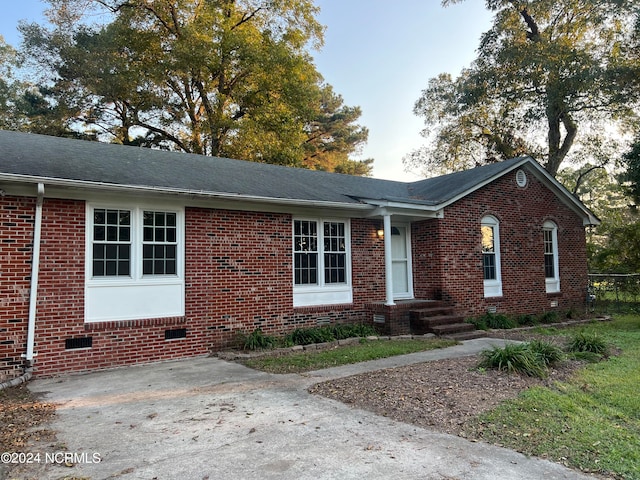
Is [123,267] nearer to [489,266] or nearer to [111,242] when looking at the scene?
[111,242]

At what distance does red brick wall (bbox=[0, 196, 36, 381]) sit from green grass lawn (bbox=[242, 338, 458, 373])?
3.52 meters

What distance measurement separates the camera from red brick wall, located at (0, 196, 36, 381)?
6.70m

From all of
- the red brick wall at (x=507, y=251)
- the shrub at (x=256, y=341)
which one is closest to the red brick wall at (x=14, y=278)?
the shrub at (x=256, y=341)

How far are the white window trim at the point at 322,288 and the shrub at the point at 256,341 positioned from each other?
A: 3.73 ft

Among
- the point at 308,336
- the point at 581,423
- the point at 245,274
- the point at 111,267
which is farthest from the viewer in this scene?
the point at 308,336

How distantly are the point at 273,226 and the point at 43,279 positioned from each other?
14.2 ft

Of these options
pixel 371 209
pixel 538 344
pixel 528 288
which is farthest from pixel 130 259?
pixel 528 288

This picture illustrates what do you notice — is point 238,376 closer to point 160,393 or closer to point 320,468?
point 160,393

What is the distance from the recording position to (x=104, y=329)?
24.6 feet

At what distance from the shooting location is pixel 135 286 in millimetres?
7867

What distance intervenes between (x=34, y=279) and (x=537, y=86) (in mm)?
24254

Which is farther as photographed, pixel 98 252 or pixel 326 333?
pixel 326 333

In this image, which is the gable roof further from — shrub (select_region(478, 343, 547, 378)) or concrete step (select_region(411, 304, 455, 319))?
shrub (select_region(478, 343, 547, 378))

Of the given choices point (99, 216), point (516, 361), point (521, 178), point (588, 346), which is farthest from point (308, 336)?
point (521, 178)
